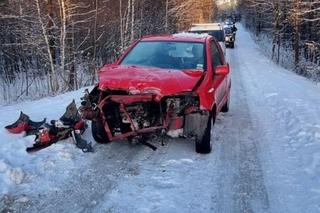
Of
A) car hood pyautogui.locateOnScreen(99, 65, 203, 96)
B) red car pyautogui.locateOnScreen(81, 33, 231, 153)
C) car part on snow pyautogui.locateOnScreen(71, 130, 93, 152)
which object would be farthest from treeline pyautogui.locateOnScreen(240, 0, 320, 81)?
car part on snow pyautogui.locateOnScreen(71, 130, 93, 152)

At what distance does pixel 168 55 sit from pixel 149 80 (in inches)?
51.3

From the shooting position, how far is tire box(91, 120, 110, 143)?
→ 681 centimetres

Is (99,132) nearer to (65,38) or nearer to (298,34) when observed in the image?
(65,38)

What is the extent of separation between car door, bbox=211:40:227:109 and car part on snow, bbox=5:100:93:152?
7.50 ft

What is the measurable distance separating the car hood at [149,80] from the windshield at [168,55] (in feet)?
1.27

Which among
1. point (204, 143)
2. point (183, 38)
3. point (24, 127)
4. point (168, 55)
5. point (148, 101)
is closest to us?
point (148, 101)

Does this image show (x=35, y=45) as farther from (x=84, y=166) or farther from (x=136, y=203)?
(x=136, y=203)

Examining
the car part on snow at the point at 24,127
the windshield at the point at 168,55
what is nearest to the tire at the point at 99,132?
the car part on snow at the point at 24,127

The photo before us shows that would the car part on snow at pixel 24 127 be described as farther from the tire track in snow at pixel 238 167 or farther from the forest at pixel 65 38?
the forest at pixel 65 38

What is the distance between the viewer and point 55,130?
6.84 metres

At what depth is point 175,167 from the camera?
596 cm

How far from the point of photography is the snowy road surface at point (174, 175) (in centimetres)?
481

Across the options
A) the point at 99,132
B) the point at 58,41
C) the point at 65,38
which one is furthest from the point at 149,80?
the point at 58,41

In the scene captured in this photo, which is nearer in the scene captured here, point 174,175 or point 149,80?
point 174,175
